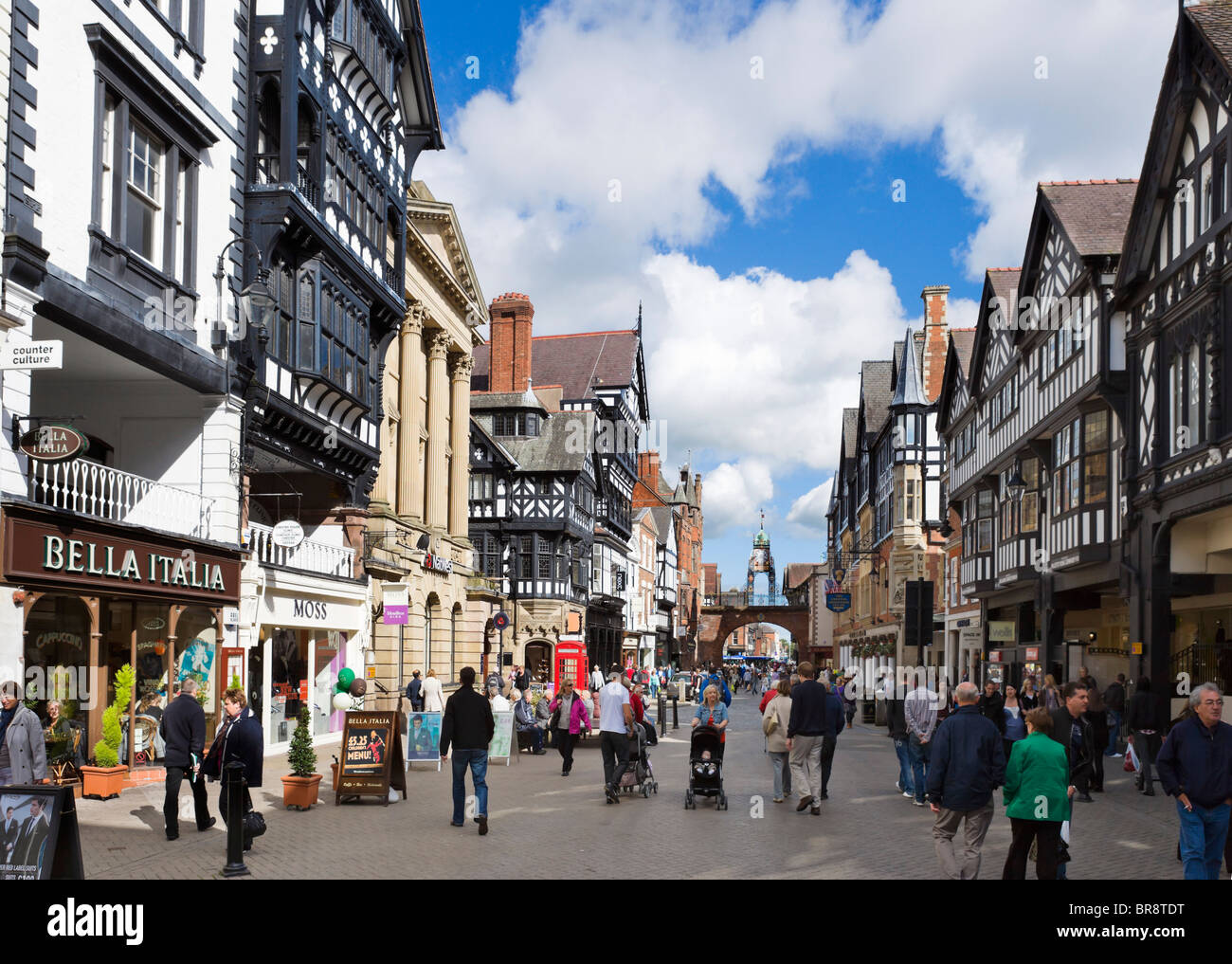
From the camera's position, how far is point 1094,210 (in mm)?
27141

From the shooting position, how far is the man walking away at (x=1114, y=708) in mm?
22953

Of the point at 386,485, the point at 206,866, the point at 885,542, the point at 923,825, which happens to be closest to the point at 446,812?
the point at 206,866

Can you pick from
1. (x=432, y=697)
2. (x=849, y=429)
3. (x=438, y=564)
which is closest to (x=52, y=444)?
(x=432, y=697)

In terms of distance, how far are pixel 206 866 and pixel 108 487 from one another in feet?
27.9

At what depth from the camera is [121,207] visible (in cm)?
1609

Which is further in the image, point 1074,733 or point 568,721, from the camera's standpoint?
point 568,721

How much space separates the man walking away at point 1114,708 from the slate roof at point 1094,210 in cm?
854

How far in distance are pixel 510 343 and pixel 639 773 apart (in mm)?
41411

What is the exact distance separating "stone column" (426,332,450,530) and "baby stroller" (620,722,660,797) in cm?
2019

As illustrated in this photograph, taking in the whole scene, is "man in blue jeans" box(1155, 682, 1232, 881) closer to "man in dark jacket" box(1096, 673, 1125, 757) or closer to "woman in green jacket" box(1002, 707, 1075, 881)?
"woman in green jacket" box(1002, 707, 1075, 881)

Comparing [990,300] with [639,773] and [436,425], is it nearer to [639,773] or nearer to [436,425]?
[436,425]

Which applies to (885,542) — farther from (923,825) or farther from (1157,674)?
(923,825)

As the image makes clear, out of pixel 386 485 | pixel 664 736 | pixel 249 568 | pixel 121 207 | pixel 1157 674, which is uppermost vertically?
pixel 121 207

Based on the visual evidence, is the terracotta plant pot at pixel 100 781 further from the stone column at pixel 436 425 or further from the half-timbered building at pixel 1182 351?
the stone column at pixel 436 425
